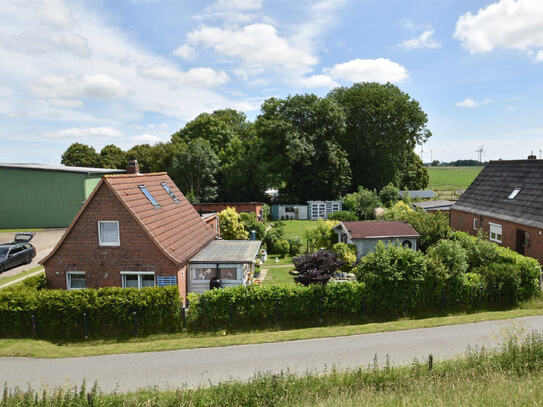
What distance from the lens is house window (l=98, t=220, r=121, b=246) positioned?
730 inches

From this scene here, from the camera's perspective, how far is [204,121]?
216ft

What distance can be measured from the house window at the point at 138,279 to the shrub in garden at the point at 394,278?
10469mm

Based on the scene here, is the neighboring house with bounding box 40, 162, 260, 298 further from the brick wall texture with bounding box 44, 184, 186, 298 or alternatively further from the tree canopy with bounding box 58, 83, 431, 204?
the tree canopy with bounding box 58, 83, 431, 204

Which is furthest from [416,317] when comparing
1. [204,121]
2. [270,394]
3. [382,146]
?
[204,121]

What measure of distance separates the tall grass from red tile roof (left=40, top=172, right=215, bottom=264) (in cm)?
902

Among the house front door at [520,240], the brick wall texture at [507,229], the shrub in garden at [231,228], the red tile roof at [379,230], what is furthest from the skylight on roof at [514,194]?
the shrub in garden at [231,228]

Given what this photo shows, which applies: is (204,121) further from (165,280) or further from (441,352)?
(441,352)

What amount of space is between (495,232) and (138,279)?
27.0 meters

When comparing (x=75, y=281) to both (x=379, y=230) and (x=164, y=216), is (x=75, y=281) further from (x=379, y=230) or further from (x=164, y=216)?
(x=379, y=230)

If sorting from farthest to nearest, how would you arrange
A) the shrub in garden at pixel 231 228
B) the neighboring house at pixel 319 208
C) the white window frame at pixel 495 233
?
the neighboring house at pixel 319 208
the shrub in garden at pixel 231 228
the white window frame at pixel 495 233

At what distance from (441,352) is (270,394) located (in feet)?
24.6

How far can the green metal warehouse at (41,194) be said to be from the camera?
3928 centimetres

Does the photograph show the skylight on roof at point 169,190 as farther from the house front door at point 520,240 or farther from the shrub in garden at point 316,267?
the house front door at point 520,240

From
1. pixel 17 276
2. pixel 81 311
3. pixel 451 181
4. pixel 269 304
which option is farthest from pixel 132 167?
pixel 451 181
